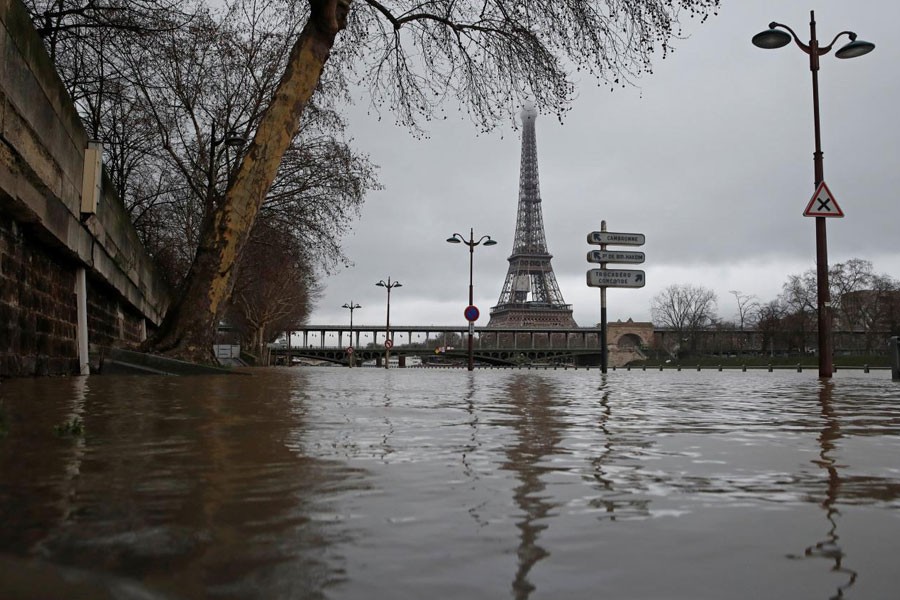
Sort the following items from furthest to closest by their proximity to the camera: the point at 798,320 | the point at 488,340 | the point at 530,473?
1. the point at 488,340
2. the point at 798,320
3. the point at 530,473

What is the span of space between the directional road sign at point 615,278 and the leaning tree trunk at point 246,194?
10532 millimetres

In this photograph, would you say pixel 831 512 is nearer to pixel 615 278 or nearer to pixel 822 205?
pixel 822 205

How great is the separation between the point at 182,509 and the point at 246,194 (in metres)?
11.3

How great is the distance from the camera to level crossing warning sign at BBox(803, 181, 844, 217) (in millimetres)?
12609

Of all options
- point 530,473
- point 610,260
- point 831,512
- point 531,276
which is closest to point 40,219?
point 530,473

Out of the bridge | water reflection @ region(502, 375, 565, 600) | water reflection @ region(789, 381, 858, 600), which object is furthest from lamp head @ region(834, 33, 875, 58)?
the bridge

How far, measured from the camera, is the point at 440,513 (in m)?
Answer: 1.40

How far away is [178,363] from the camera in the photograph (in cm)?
1016

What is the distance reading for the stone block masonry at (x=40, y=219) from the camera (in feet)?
19.1

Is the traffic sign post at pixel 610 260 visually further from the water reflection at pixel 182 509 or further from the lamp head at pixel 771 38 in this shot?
the water reflection at pixel 182 509

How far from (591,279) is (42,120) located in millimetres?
15640

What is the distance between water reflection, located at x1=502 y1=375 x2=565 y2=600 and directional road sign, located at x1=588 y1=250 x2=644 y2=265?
54.5ft

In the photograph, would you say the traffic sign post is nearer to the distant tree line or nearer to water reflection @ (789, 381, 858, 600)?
water reflection @ (789, 381, 858, 600)

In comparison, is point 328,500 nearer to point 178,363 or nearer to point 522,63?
point 178,363
